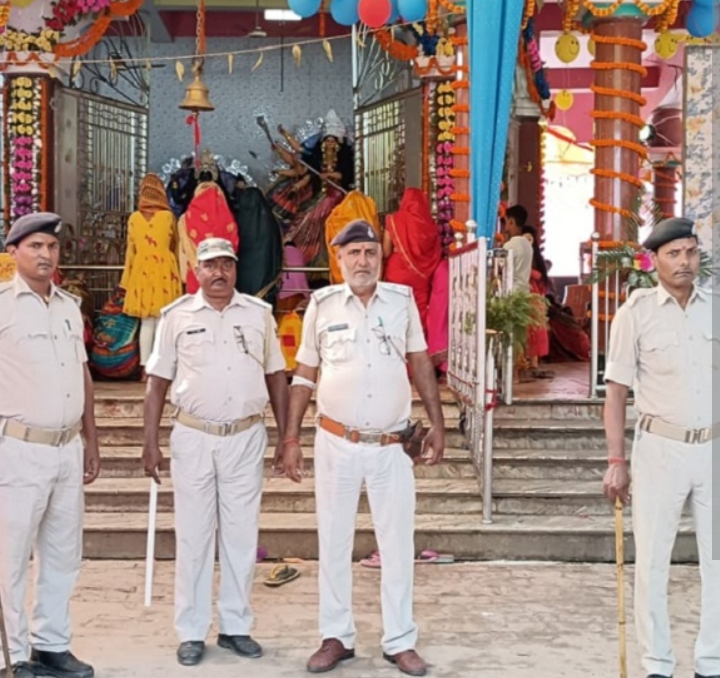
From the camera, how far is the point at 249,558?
4156 mm

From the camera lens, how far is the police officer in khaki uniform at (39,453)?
12.4 feet

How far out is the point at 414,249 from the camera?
7.77 m

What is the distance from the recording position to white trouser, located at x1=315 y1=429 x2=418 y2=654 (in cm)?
400

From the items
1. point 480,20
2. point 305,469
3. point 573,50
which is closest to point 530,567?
point 305,469

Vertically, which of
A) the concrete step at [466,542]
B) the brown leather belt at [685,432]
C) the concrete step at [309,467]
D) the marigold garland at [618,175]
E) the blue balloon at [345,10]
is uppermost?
the blue balloon at [345,10]

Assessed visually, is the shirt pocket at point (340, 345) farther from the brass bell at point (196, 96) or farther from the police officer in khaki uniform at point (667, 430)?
the brass bell at point (196, 96)

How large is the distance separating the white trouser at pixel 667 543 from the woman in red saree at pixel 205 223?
14.9 feet

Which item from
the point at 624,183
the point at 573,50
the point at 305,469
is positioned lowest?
the point at 305,469

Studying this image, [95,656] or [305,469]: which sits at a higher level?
[305,469]

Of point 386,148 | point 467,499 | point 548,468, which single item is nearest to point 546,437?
point 548,468

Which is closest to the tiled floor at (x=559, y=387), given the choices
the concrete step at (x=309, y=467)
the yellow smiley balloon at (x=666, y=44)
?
the concrete step at (x=309, y=467)

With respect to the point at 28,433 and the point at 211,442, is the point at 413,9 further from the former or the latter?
the point at 28,433

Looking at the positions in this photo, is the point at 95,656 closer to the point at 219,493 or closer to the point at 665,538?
the point at 219,493

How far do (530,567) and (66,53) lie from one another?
631cm
